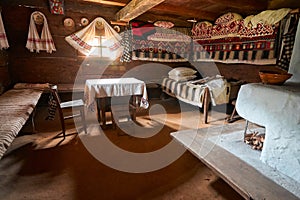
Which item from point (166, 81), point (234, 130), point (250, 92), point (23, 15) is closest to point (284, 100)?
point (250, 92)

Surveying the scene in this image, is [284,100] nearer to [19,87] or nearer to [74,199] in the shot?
[74,199]

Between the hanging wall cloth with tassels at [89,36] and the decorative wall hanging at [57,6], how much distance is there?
467mm

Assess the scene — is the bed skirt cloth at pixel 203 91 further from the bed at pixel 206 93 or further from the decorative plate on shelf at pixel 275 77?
the decorative plate on shelf at pixel 275 77

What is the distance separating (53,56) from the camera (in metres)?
3.65

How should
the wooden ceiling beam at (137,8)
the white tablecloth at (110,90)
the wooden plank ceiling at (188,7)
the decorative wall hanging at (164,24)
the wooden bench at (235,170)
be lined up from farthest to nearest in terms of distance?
the decorative wall hanging at (164,24) < the wooden plank ceiling at (188,7) < the white tablecloth at (110,90) < the wooden ceiling beam at (137,8) < the wooden bench at (235,170)

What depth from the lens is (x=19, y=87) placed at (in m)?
3.16

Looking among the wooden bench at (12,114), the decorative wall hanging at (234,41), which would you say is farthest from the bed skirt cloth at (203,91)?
the wooden bench at (12,114)

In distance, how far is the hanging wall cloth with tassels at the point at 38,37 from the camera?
11.0 feet

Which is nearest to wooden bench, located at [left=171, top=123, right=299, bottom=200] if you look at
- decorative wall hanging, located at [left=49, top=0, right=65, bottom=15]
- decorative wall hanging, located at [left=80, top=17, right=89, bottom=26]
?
decorative wall hanging, located at [left=80, top=17, right=89, bottom=26]

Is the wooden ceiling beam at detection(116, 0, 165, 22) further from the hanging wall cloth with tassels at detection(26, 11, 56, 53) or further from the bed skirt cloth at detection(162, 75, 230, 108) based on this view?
the bed skirt cloth at detection(162, 75, 230, 108)

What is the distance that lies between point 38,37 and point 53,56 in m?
0.42

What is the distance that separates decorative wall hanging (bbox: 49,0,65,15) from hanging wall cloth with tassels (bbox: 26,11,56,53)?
23 centimetres

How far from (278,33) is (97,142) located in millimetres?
3134

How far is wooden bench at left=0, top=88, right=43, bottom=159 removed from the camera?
131 centimetres
